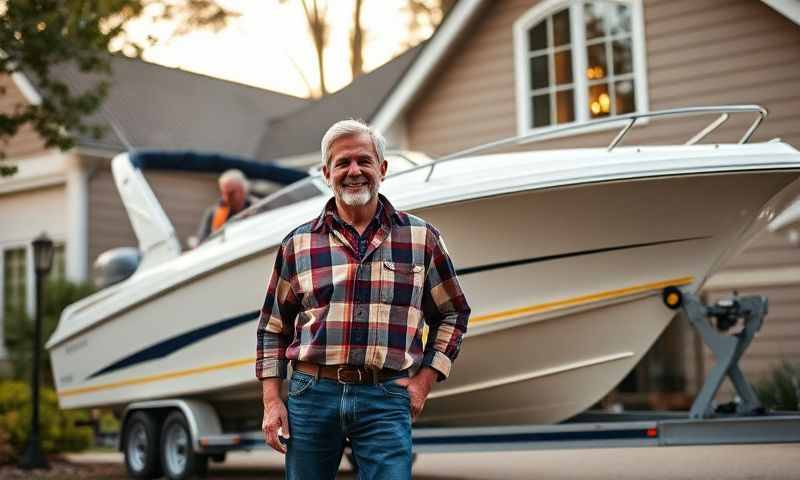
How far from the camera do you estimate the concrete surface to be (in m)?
7.98

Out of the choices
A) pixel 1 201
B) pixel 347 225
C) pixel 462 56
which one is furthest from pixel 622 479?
pixel 1 201

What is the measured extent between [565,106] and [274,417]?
9.34 m

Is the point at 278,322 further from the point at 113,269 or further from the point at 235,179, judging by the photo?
the point at 113,269

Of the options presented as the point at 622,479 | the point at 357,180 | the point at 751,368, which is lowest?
the point at 622,479

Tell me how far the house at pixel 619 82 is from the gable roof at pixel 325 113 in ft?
10.7

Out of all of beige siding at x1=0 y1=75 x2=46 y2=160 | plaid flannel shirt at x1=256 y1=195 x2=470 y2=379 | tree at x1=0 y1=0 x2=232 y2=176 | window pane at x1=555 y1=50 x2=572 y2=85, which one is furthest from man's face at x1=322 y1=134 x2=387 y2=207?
beige siding at x1=0 y1=75 x2=46 y2=160

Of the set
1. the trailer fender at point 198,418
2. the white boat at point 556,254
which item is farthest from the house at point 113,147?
the white boat at point 556,254

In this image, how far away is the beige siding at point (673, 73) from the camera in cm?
1083

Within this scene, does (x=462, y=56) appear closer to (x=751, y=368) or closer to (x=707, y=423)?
(x=751, y=368)

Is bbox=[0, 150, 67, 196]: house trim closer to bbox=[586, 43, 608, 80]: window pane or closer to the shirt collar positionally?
bbox=[586, 43, 608, 80]: window pane

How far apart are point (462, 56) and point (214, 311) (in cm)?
640

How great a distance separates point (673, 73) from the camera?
11.6 m

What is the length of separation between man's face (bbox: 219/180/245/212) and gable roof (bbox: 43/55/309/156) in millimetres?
8174

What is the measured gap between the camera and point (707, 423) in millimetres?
6117
